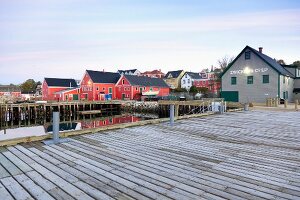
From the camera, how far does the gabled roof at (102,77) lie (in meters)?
48.5

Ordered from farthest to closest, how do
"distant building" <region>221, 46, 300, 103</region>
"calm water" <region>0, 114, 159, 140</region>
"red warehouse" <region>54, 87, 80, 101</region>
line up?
"red warehouse" <region>54, 87, 80, 101</region>
"distant building" <region>221, 46, 300, 103</region>
"calm water" <region>0, 114, 159, 140</region>

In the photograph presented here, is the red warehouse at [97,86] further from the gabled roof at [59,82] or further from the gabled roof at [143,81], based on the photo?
the gabled roof at [59,82]

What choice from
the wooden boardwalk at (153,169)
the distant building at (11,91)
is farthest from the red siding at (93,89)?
the wooden boardwalk at (153,169)

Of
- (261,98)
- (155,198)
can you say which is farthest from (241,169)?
(261,98)

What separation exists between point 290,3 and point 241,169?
65.0ft

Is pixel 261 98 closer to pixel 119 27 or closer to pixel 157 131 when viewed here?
pixel 119 27

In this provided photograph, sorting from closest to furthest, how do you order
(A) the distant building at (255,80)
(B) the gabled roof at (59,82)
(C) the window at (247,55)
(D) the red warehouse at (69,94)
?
(A) the distant building at (255,80) < (C) the window at (247,55) < (D) the red warehouse at (69,94) < (B) the gabled roof at (59,82)

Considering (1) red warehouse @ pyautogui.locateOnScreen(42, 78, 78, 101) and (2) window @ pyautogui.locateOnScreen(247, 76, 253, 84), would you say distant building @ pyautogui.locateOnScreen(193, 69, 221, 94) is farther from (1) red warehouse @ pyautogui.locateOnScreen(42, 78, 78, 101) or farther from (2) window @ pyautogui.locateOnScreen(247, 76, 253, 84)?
(1) red warehouse @ pyautogui.locateOnScreen(42, 78, 78, 101)

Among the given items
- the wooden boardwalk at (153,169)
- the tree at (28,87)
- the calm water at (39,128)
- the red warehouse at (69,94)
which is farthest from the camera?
the tree at (28,87)

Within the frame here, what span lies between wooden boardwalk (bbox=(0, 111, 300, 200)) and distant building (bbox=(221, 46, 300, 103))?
2461 cm

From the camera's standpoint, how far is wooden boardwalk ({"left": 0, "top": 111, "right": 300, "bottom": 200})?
3.24 m

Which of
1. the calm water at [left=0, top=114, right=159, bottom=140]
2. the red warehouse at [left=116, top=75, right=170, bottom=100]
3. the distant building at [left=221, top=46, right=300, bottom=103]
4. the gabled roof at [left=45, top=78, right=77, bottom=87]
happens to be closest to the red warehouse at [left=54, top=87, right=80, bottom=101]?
the gabled roof at [left=45, top=78, right=77, bottom=87]

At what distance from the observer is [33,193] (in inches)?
126

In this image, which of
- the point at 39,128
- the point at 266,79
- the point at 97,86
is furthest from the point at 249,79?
the point at 97,86
